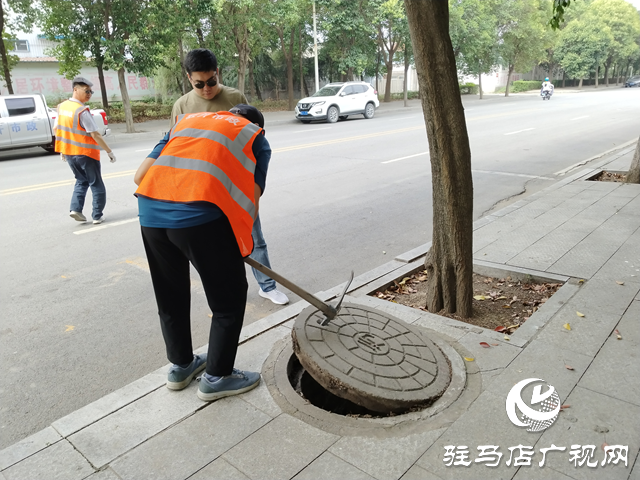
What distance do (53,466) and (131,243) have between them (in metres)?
3.79

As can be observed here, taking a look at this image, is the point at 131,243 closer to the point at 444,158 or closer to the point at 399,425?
the point at 444,158

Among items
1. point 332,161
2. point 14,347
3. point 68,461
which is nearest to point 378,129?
point 332,161

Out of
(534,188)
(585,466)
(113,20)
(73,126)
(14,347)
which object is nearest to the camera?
(585,466)

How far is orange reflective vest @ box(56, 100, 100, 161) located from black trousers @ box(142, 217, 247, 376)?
4529 millimetres

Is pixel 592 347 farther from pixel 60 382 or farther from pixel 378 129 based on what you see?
pixel 378 129

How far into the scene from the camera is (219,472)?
2223mm

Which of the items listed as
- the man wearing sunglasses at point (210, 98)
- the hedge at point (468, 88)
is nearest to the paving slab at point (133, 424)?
the man wearing sunglasses at point (210, 98)

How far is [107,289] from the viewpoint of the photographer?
4.61 meters

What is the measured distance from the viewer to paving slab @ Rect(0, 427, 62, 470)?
237 cm

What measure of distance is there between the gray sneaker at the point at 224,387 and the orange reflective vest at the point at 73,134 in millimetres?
4732

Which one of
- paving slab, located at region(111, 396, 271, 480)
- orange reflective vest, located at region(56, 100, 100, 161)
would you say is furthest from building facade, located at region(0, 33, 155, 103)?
paving slab, located at region(111, 396, 271, 480)

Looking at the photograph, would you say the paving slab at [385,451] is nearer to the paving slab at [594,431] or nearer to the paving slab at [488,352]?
the paving slab at [594,431]

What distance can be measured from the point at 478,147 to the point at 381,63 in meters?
24.0

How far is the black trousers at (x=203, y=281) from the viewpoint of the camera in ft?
8.14
